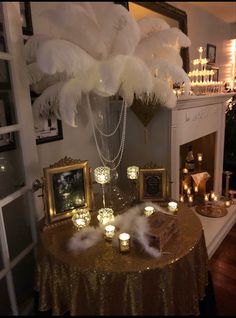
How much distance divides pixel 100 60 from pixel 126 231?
31.6 inches

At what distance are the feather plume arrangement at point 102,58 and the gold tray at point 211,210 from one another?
1.42 m

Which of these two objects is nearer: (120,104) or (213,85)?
(120,104)

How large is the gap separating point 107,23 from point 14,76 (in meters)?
0.53

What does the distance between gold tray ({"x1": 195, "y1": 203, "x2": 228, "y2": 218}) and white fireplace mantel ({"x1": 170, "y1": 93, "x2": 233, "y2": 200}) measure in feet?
0.91

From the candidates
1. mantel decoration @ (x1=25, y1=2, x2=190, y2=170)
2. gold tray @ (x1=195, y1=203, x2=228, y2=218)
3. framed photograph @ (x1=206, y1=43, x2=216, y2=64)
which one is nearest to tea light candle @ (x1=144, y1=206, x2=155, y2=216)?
mantel decoration @ (x1=25, y1=2, x2=190, y2=170)

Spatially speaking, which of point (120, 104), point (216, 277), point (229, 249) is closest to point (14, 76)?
point (120, 104)

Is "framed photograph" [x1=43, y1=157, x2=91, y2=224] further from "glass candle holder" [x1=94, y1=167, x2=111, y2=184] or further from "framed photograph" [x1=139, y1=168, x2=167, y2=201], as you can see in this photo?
"framed photograph" [x1=139, y1=168, x2=167, y2=201]

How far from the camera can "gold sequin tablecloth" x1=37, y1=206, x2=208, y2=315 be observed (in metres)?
0.96

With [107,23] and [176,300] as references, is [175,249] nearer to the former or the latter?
[176,300]

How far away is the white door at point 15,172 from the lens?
3.83 ft

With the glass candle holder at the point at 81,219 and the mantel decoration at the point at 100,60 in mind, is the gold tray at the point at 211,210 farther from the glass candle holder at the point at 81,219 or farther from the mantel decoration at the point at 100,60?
the glass candle holder at the point at 81,219

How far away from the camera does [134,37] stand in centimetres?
107

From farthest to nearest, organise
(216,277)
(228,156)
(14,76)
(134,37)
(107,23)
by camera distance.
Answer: (228,156), (216,277), (14,76), (134,37), (107,23)

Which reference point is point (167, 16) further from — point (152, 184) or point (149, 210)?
point (149, 210)
